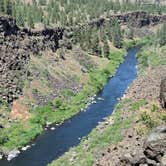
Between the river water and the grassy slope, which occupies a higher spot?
the grassy slope

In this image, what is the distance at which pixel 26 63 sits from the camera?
104 meters

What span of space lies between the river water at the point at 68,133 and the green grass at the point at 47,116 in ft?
5.07

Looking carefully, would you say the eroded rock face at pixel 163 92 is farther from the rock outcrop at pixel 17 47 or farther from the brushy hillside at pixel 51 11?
the brushy hillside at pixel 51 11

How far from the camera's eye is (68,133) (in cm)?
7862

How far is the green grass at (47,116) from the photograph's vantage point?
75.9m

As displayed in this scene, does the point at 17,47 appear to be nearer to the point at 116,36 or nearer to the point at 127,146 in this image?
the point at 127,146

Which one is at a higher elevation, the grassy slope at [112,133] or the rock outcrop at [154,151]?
the rock outcrop at [154,151]

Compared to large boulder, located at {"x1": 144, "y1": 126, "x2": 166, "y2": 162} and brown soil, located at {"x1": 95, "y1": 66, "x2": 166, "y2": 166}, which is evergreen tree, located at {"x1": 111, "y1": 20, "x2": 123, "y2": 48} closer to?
brown soil, located at {"x1": 95, "y1": 66, "x2": 166, "y2": 166}

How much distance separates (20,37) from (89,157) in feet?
185

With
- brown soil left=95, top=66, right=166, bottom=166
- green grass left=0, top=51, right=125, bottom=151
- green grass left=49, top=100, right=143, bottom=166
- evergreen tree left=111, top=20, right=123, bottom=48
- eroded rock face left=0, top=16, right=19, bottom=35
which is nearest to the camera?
brown soil left=95, top=66, right=166, bottom=166

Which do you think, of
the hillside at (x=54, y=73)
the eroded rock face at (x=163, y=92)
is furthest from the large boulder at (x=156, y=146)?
the hillside at (x=54, y=73)

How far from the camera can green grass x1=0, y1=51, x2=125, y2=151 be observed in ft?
249

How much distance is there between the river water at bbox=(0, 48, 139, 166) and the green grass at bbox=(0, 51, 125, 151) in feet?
5.07

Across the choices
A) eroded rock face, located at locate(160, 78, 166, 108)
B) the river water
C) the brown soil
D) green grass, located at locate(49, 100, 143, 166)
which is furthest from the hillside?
the river water
